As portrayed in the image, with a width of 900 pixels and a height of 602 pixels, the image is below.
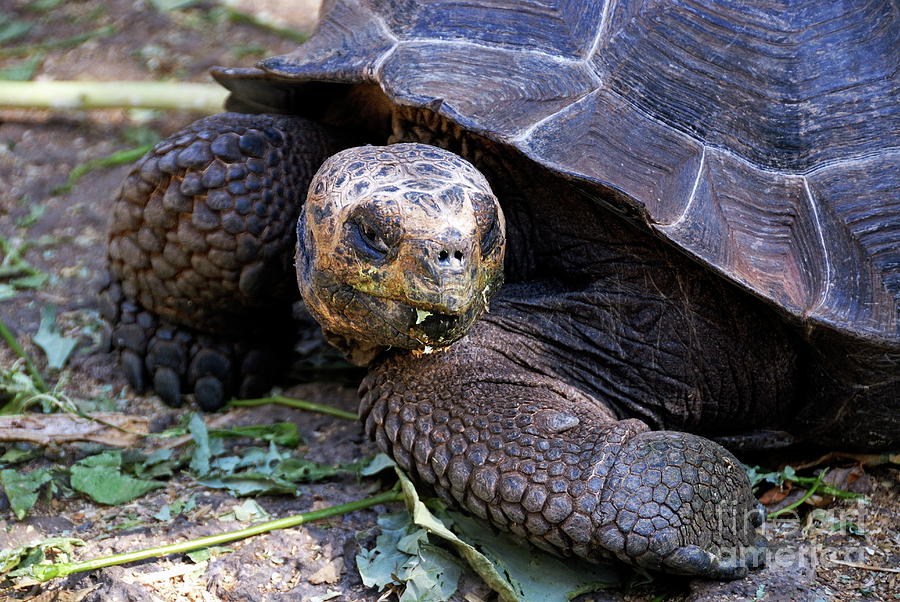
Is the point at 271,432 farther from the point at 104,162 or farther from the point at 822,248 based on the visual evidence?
the point at 104,162

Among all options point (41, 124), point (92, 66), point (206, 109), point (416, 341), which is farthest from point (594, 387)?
point (92, 66)

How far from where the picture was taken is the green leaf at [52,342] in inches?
140

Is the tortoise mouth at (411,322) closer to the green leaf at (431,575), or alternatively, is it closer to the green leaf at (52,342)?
the green leaf at (431,575)

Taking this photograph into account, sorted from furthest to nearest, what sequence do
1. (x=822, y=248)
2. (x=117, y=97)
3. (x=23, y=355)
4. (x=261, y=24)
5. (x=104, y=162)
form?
1. (x=261, y=24)
2. (x=117, y=97)
3. (x=104, y=162)
4. (x=23, y=355)
5. (x=822, y=248)

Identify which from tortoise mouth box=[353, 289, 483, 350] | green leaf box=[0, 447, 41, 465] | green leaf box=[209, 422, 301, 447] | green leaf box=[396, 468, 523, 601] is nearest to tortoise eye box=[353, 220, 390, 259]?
tortoise mouth box=[353, 289, 483, 350]

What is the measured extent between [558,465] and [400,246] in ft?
2.15

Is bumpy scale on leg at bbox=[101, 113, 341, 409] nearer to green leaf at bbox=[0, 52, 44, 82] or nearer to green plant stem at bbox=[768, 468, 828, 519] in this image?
green plant stem at bbox=[768, 468, 828, 519]

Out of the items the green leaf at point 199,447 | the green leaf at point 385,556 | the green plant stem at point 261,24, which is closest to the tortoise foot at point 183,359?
the green leaf at point 199,447

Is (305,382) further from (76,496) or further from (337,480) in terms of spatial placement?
(76,496)

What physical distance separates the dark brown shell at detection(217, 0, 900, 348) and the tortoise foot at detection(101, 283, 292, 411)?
3.25 ft

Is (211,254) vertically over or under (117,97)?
over

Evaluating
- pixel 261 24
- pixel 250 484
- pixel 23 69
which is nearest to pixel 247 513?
pixel 250 484

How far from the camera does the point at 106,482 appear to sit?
112 inches

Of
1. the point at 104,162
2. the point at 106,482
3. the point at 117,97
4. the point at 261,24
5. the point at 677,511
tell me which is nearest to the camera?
the point at 677,511
